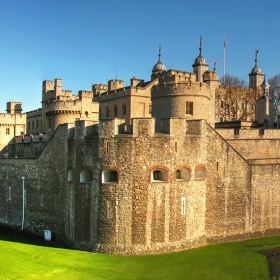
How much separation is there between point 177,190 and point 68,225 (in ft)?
21.7

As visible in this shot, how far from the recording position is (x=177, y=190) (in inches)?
786

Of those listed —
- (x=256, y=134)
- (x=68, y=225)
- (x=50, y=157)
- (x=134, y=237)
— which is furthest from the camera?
(x=256, y=134)

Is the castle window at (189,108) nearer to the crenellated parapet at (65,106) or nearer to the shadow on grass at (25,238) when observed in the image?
the crenellated parapet at (65,106)

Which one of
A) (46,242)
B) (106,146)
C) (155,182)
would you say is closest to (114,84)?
(46,242)

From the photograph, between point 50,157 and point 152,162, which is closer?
point 152,162

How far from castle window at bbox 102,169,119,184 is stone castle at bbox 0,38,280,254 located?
0.05 m

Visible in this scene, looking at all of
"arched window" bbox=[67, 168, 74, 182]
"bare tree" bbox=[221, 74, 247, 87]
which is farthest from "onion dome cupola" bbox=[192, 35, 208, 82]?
"arched window" bbox=[67, 168, 74, 182]

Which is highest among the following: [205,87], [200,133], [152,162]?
[205,87]

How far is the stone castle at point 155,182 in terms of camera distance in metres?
19.4

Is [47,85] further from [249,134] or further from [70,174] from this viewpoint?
[249,134]

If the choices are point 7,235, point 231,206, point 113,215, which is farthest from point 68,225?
point 231,206

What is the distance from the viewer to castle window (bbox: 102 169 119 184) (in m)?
19.7

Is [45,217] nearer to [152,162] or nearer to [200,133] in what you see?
[152,162]

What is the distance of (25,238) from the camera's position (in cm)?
2394
